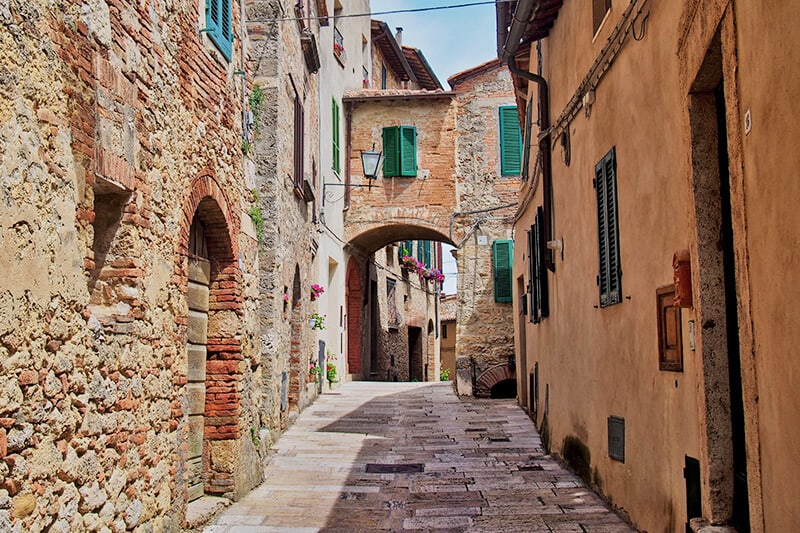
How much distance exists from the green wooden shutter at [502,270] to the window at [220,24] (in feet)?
38.0

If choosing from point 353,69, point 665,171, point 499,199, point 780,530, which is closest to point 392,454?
point 665,171

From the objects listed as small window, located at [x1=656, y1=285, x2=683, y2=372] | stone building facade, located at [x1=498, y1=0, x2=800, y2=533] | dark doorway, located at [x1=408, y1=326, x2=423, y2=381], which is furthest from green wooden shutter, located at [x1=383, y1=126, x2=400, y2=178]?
small window, located at [x1=656, y1=285, x2=683, y2=372]

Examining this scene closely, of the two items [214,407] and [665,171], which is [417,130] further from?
[665,171]

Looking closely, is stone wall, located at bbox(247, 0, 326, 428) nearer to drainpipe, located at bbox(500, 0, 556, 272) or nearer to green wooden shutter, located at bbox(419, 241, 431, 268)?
drainpipe, located at bbox(500, 0, 556, 272)

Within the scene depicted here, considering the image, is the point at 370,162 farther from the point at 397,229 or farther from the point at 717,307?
the point at 717,307

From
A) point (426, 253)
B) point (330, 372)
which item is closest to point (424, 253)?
point (426, 253)

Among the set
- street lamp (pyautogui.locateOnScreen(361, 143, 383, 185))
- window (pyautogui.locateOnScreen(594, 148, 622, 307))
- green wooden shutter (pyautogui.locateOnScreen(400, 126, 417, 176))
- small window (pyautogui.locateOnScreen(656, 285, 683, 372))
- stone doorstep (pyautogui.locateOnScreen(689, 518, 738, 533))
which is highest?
green wooden shutter (pyautogui.locateOnScreen(400, 126, 417, 176))

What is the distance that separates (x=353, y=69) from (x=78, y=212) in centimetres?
1665

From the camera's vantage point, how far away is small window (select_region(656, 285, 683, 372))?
4.62m

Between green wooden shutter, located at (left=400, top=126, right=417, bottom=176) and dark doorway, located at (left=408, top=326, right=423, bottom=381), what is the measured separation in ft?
34.1

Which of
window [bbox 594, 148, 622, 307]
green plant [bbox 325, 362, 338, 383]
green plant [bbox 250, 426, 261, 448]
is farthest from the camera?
green plant [bbox 325, 362, 338, 383]

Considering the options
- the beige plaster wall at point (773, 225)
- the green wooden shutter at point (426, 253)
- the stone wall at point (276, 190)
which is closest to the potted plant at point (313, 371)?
the stone wall at point (276, 190)

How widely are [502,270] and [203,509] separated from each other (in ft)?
40.4

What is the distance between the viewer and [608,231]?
6.27 m
